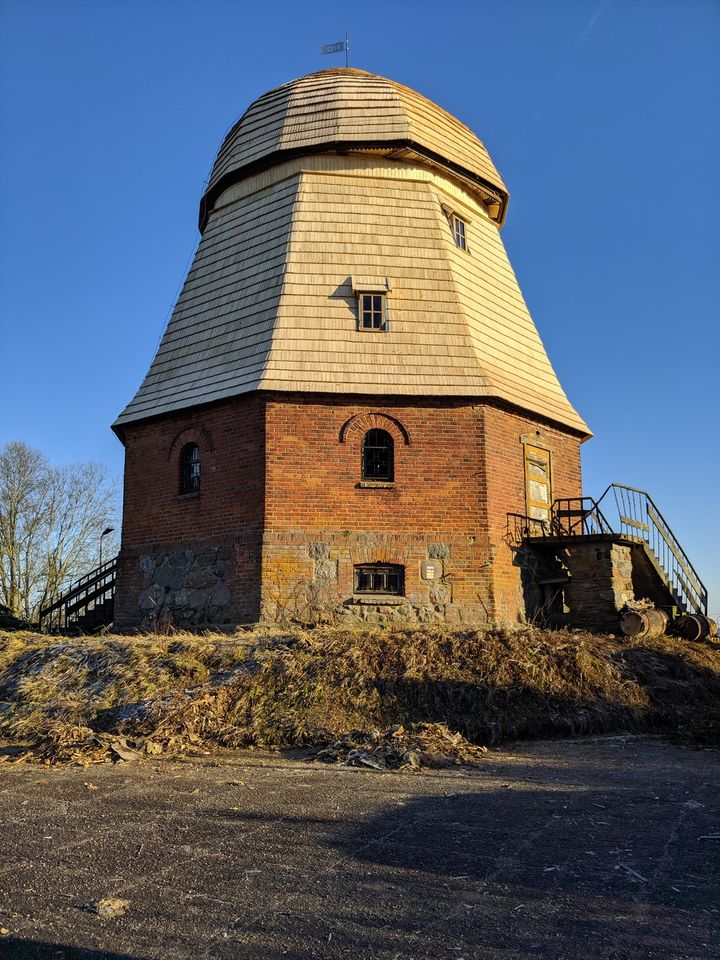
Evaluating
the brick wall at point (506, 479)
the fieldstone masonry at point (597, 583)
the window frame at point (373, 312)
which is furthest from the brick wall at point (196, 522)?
the fieldstone masonry at point (597, 583)

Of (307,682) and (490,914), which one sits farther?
(307,682)

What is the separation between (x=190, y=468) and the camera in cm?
1559

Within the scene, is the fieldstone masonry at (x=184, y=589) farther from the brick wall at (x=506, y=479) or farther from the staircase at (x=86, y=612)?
the brick wall at (x=506, y=479)

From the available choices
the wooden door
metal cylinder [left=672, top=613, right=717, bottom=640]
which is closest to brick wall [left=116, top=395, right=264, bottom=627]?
the wooden door

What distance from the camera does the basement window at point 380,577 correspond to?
13992mm

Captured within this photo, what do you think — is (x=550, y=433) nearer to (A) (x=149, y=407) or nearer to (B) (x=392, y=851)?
(A) (x=149, y=407)

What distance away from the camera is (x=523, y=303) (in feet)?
59.9

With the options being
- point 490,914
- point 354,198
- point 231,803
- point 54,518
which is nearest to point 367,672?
point 231,803

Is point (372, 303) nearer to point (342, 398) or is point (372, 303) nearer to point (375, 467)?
point (342, 398)

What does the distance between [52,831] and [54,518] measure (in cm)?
2436

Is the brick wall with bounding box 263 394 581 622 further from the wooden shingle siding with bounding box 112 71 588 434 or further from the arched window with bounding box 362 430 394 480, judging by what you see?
the wooden shingle siding with bounding box 112 71 588 434

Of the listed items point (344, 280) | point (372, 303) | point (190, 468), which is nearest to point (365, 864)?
point (190, 468)

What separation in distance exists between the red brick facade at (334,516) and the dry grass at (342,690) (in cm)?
200

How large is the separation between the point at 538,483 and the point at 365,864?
1144cm
